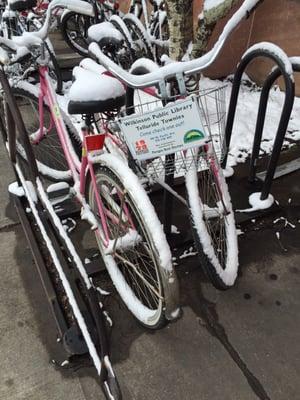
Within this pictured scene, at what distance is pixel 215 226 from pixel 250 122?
2.13 metres

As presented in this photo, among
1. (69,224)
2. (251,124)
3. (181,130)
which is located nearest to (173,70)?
(181,130)

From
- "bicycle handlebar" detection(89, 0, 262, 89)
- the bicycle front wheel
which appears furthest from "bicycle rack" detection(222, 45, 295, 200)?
"bicycle handlebar" detection(89, 0, 262, 89)

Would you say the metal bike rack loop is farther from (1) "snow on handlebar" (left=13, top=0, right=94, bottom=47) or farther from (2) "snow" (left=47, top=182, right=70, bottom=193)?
(2) "snow" (left=47, top=182, right=70, bottom=193)

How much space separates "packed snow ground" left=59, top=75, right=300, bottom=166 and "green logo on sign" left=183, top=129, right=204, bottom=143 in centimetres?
166

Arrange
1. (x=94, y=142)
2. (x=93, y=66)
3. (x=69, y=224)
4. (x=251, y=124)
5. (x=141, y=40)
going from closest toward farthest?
1. (x=94, y=142)
2. (x=93, y=66)
3. (x=69, y=224)
4. (x=251, y=124)
5. (x=141, y=40)

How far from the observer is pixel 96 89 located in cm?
187

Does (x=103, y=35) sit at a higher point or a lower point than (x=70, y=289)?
higher

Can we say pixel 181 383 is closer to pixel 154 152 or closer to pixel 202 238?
pixel 202 238

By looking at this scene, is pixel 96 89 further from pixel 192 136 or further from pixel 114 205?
pixel 114 205

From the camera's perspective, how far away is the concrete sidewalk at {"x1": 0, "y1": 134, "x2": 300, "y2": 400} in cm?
199

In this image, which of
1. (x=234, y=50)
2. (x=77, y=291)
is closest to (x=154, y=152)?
(x=77, y=291)

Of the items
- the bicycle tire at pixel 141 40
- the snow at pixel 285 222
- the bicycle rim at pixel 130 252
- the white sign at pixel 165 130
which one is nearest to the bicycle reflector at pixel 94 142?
the bicycle rim at pixel 130 252

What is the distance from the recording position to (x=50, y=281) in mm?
2424

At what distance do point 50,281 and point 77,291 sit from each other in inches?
7.9
